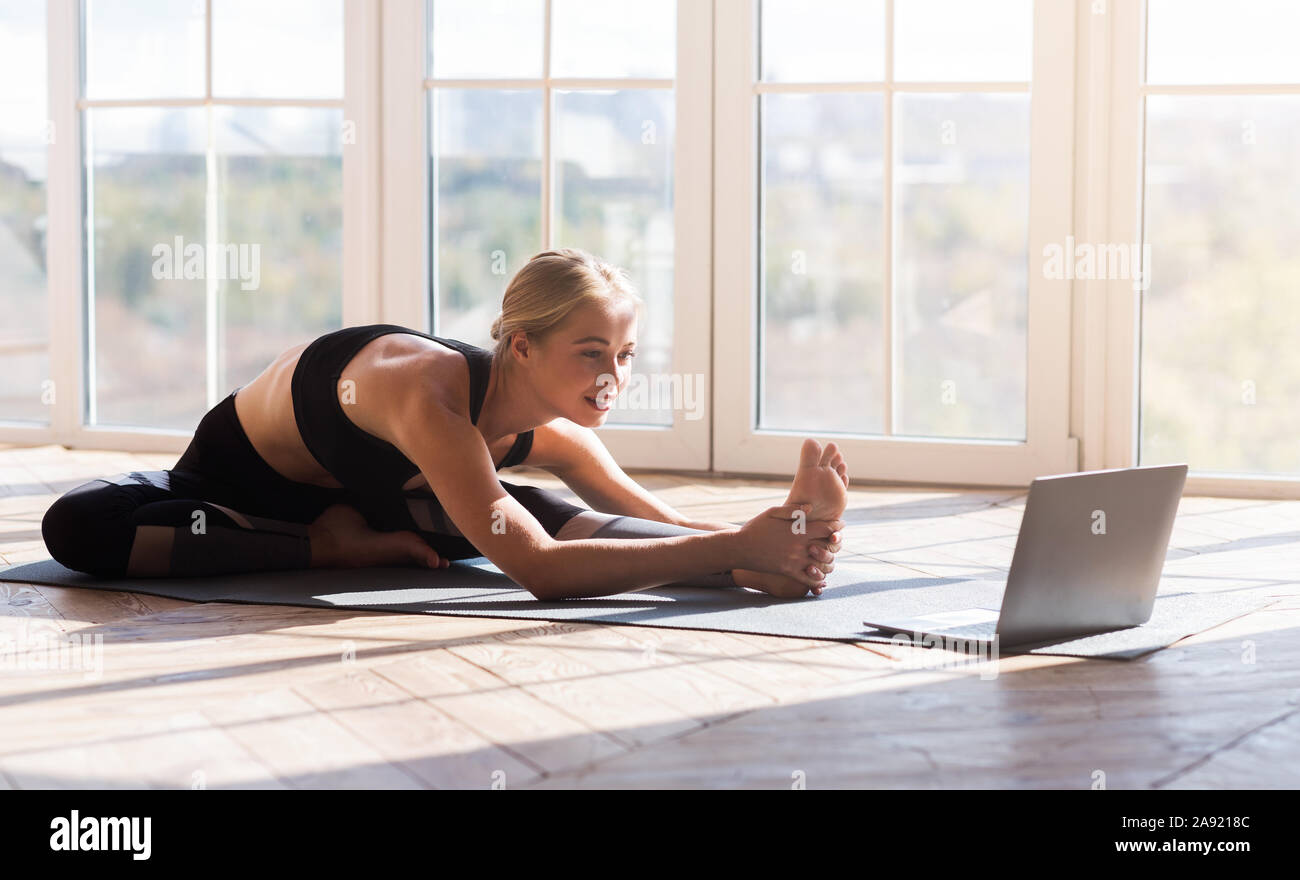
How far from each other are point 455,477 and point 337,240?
2322 mm

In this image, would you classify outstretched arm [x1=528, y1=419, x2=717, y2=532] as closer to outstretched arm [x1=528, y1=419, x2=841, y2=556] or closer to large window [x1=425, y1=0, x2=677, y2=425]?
outstretched arm [x1=528, y1=419, x2=841, y2=556]

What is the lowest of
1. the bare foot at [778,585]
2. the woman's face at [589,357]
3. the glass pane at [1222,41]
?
the bare foot at [778,585]

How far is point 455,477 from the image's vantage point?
204 centimetres

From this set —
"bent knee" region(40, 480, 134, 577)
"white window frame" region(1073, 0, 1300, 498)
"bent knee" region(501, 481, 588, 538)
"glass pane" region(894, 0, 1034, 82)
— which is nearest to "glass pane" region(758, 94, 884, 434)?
"glass pane" region(894, 0, 1034, 82)

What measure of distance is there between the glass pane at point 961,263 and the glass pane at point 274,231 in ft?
5.29

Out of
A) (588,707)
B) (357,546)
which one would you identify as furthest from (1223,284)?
(588,707)

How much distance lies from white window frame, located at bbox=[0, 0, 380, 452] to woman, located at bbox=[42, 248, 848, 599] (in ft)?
5.46

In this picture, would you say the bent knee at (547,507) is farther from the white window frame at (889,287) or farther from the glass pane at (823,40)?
the glass pane at (823,40)

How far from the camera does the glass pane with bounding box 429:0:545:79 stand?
157 inches

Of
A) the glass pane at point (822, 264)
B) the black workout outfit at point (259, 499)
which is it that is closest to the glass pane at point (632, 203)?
the glass pane at point (822, 264)

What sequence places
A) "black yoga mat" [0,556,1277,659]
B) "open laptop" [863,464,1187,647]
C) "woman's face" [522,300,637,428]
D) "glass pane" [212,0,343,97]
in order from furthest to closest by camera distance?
"glass pane" [212,0,343,97] → "woman's face" [522,300,637,428] → "black yoga mat" [0,556,1277,659] → "open laptop" [863,464,1187,647]

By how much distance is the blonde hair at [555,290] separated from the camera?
214cm

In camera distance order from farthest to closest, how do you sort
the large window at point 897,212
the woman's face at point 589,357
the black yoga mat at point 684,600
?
the large window at point 897,212 < the woman's face at point 589,357 < the black yoga mat at point 684,600

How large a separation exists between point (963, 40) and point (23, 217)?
287cm
